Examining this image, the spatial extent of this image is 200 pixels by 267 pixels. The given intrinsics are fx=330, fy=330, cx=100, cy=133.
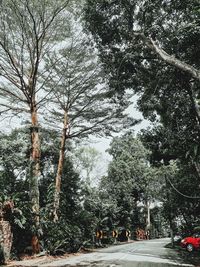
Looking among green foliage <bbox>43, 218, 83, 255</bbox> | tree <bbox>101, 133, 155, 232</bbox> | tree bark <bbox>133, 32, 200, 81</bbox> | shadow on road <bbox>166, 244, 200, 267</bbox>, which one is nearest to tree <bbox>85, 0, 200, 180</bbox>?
tree bark <bbox>133, 32, 200, 81</bbox>

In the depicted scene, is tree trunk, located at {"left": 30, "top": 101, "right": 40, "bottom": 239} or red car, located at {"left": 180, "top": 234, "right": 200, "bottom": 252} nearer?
tree trunk, located at {"left": 30, "top": 101, "right": 40, "bottom": 239}

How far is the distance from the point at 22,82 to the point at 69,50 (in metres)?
3.26

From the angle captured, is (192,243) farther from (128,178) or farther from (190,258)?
(128,178)

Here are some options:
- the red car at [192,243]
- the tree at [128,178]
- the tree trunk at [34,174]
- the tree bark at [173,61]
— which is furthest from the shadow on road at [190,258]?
the tree at [128,178]

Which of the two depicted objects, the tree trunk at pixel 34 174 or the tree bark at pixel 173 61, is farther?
the tree trunk at pixel 34 174

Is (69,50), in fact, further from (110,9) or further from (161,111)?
(161,111)

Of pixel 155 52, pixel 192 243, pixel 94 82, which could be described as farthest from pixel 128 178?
pixel 155 52

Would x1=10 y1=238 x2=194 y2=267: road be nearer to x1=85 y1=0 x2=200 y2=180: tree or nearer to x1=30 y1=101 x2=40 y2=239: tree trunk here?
x1=30 y1=101 x2=40 y2=239: tree trunk

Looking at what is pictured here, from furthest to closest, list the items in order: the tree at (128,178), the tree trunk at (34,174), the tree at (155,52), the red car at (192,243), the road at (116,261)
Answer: the tree at (128,178) → the red car at (192,243) → the tree trunk at (34,174) → the tree at (155,52) → the road at (116,261)

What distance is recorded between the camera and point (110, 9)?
14531 millimetres

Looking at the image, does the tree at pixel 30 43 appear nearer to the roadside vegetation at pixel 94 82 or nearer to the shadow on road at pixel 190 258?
the roadside vegetation at pixel 94 82

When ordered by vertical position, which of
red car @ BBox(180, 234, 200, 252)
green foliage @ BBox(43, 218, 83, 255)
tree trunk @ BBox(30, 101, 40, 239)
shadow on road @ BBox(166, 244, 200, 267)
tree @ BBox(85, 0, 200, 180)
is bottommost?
shadow on road @ BBox(166, 244, 200, 267)

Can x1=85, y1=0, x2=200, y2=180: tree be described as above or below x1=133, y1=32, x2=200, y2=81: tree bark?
above

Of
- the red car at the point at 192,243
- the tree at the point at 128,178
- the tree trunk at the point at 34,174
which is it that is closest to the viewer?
the tree trunk at the point at 34,174
